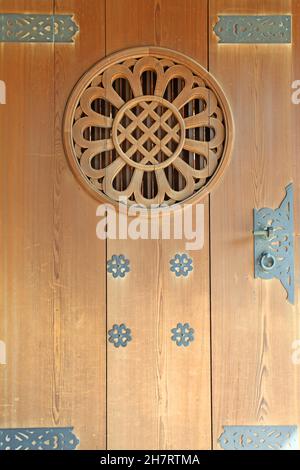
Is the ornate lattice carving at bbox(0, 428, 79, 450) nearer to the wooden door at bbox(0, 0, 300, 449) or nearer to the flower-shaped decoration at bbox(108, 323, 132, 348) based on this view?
the wooden door at bbox(0, 0, 300, 449)

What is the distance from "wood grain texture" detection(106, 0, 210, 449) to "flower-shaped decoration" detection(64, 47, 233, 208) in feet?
0.84

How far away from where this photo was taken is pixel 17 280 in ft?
8.55

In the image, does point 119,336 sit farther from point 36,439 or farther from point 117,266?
point 36,439

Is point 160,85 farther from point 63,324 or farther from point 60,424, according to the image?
point 60,424

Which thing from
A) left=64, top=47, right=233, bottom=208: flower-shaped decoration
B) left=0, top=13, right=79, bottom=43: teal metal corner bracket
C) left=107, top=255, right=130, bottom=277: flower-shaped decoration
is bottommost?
left=107, top=255, right=130, bottom=277: flower-shaped decoration

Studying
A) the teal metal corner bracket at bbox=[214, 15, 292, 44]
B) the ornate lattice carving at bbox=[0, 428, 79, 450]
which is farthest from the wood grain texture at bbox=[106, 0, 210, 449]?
the teal metal corner bracket at bbox=[214, 15, 292, 44]

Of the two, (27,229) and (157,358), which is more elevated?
(27,229)

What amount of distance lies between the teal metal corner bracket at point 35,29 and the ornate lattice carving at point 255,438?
67.6 inches

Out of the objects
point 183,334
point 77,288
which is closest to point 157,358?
point 183,334

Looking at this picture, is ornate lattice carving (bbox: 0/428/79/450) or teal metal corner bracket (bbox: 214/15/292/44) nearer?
ornate lattice carving (bbox: 0/428/79/450)

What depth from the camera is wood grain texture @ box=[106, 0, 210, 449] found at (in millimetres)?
2586

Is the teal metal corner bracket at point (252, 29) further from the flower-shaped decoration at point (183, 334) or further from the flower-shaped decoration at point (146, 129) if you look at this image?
the flower-shaped decoration at point (183, 334)

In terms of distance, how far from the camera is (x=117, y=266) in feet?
8.55

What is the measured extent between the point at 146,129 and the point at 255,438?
1.32m
